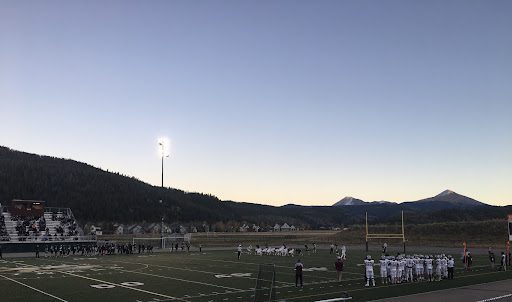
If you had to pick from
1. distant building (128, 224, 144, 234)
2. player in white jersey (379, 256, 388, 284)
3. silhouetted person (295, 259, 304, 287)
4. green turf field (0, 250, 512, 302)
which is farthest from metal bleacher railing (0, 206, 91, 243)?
distant building (128, 224, 144, 234)

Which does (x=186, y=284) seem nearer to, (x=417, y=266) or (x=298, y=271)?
(x=298, y=271)

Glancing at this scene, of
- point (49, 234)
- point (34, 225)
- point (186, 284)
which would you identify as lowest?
point (186, 284)

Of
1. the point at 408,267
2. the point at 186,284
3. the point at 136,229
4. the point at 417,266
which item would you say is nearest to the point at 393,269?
the point at 408,267

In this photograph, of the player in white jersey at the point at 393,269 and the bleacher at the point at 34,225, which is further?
the bleacher at the point at 34,225

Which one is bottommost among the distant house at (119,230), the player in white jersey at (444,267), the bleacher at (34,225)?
the distant house at (119,230)

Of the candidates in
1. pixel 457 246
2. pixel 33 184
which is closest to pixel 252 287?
pixel 457 246

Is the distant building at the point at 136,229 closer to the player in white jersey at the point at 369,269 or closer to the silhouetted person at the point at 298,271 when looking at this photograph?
the silhouetted person at the point at 298,271

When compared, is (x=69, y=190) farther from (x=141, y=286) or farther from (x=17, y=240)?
(x=141, y=286)

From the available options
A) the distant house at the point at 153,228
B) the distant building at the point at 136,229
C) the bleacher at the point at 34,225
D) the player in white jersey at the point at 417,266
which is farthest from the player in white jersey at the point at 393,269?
the distant house at the point at 153,228

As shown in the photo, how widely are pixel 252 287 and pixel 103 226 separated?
524ft

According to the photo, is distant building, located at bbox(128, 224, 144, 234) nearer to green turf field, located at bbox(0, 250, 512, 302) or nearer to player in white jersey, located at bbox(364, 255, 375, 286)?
green turf field, located at bbox(0, 250, 512, 302)

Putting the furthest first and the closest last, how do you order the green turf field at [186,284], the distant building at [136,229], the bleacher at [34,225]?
1. the distant building at [136,229]
2. the bleacher at [34,225]
3. the green turf field at [186,284]

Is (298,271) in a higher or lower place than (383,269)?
higher

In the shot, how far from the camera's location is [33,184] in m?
186
